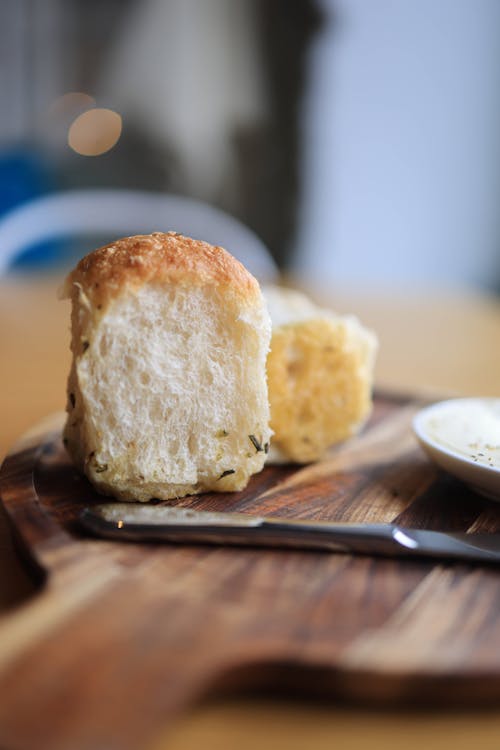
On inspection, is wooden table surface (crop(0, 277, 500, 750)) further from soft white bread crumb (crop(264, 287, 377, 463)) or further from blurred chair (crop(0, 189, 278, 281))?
soft white bread crumb (crop(264, 287, 377, 463))

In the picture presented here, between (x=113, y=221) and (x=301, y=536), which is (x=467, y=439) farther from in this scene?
(x=113, y=221)

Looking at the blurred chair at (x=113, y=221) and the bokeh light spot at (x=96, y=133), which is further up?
the bokeh light spot at (x=96, y=133)

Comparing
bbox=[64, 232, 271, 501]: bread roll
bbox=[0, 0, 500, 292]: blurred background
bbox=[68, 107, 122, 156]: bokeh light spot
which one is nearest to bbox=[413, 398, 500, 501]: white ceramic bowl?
bbox=[64, 232, 271, 501]: bread roll

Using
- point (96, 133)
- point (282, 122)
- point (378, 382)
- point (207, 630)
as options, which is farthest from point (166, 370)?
point (96, 133)

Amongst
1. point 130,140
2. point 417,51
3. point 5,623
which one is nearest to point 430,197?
point 417,51

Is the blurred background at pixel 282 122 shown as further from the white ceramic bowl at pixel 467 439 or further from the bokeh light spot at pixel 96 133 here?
the white ceramic bowl at pixel 467 439

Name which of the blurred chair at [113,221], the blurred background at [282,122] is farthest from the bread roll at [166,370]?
the blurred background at [282,122]
